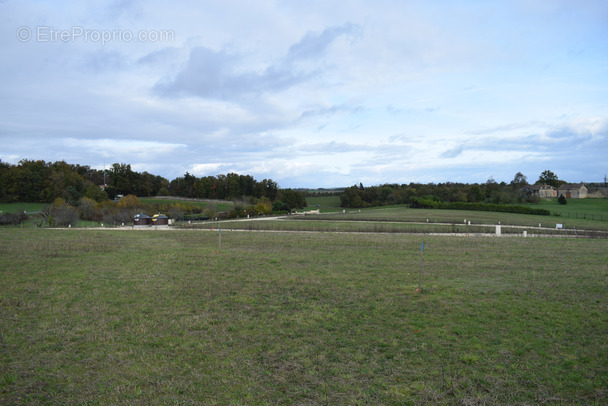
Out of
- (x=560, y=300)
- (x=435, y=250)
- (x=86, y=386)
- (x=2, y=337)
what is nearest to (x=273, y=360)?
(x=86, y=386)

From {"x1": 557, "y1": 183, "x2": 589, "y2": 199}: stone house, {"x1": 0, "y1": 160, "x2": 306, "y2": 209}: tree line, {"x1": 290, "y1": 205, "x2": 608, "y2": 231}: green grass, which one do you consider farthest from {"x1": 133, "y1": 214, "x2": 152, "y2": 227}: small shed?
{"x1": 557, "y1": 183, "x2": 589, "y2": 199}: stone house

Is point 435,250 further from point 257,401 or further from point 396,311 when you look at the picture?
point 257,401

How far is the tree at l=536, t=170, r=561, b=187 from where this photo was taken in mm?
127562

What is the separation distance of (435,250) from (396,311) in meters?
14.1

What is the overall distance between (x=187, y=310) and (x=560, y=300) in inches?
411

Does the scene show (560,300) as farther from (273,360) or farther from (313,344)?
(273,360)

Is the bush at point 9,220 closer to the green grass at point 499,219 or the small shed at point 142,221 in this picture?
the small shed at point 142,221

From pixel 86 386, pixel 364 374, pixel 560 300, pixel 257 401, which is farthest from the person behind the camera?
pixel 560 300

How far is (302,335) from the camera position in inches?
335

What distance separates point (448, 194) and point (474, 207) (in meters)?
24.5

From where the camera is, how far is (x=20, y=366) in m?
6.88

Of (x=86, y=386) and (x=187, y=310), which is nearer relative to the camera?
(x=86, y=386)

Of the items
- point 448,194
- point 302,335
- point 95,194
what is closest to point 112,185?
point 95,194

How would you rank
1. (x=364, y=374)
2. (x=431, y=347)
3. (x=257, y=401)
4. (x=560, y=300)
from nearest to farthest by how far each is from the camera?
(x=257, y=401), (x=364, y=374), (x=431, y=347), (x=560, y=300)
